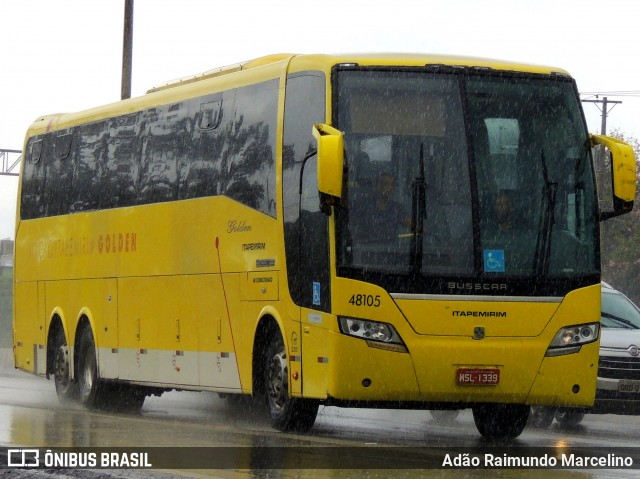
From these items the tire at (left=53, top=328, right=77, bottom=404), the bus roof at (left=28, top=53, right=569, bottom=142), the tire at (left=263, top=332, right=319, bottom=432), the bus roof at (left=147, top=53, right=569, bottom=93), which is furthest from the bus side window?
the tire at (left=263, top=332, right=319, bottom=432)

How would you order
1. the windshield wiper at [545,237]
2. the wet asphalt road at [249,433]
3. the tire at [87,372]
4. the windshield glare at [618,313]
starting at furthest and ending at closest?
the tire at [87,372] < the windshield glare at [618,313] < the windshield wiper at [545,237] < the wet asphalt road at [249,433]

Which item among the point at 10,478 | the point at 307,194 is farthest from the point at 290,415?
the point at 10,478

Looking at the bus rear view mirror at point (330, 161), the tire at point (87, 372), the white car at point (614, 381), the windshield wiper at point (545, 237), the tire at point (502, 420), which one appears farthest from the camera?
the tire at point (87, 372)

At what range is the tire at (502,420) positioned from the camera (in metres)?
15.9

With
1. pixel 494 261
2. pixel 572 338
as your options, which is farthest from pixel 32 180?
pixel 572 338

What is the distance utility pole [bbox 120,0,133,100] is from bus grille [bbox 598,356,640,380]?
643 inches

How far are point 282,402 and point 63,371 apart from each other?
770cm

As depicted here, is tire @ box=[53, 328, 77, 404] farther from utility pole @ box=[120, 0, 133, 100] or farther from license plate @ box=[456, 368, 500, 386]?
utility pole @ box=[120, 0, 133, 100]

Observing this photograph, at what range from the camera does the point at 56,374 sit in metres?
23.0

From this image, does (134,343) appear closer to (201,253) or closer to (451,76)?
(201,253)

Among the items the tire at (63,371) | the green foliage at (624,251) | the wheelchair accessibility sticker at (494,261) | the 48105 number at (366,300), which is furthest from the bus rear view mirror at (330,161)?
the green foliage at (624,251)

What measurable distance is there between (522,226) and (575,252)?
578 mm

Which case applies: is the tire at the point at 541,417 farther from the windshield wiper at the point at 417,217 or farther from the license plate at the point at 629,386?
the windshield wiper at the point at 417,217

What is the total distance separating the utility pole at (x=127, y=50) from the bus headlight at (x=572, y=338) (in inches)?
797
